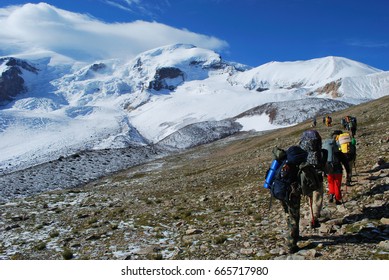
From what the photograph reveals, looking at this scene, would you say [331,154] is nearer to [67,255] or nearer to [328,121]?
[67,255]

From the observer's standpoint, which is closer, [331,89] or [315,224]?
[315,224]

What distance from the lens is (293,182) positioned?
9.55m

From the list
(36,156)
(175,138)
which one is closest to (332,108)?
(175,138)

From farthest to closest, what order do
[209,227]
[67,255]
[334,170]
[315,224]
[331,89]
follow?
1. [331,89]
2. [209,227]
3. [334,170]
4. [67,255]
5. [315,224]

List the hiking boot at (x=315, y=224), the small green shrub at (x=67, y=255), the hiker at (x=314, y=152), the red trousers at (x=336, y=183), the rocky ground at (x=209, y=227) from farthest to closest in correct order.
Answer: the red trousers at (x=336, y=183) → the small green shrub at (x=67, y=255) → the hiking boot at (x=315, y=224) → the hiker at (x=314, y=152) → the rocky ground at (x=209, y=227)

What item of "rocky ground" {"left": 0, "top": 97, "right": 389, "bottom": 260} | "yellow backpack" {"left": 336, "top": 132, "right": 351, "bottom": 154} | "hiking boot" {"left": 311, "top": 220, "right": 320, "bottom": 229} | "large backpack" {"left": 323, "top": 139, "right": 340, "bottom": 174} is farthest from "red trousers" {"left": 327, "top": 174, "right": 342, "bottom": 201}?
"hiking boot" {"left": 311, "top": 220, "right": 320, "bottom": 229}

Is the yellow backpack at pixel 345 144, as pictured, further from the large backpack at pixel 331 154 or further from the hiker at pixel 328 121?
the hiker at pixel 328 121

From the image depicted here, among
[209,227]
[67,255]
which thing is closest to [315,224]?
[209,227]

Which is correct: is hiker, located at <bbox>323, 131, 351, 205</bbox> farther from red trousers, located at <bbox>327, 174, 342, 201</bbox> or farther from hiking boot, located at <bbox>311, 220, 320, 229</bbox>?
hiking boot, located at <bbox>311, 220, 320, 229</bbox>

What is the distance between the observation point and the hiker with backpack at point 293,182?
9.49 m

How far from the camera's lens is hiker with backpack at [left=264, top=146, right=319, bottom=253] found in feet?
31.1

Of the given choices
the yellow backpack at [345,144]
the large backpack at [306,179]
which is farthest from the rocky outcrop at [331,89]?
the large backpack at [306,179]

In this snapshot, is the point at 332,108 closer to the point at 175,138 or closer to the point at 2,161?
the point at 175,138

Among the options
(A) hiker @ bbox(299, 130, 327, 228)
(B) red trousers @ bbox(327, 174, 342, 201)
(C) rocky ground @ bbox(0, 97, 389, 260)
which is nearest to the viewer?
(C) rocky ground @ bbox(0, 97, 389, 260)
